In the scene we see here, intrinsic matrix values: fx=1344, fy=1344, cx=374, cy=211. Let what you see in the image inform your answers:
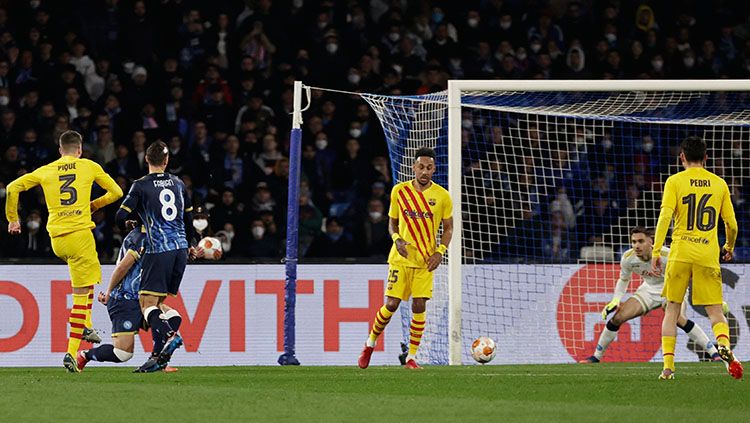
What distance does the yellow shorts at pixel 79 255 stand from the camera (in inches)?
438

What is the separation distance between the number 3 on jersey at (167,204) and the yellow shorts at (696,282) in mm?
3933

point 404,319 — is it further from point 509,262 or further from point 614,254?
point 614,254

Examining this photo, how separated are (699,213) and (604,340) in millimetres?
3831

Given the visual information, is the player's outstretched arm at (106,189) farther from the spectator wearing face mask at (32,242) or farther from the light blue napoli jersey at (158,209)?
the spectator wearing face mask at (32,242)

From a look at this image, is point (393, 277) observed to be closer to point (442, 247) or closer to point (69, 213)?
point (442, 247)

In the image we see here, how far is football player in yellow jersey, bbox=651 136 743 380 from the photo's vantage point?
1010cm

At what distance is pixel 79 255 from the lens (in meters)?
11.1

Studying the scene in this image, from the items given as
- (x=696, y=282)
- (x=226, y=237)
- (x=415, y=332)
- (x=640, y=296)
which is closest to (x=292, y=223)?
(x=415, y=332)

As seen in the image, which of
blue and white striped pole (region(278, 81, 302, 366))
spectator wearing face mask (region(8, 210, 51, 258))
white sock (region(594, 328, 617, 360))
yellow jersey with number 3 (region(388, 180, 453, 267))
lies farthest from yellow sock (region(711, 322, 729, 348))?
spectator wearing face mask (region(8, 210, 51, 258))

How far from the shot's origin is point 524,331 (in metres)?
14.6

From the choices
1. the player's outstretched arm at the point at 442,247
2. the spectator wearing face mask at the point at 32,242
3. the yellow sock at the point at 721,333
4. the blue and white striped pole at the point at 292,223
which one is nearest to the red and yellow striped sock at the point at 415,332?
the player's outstretched arm at the point at 442,247

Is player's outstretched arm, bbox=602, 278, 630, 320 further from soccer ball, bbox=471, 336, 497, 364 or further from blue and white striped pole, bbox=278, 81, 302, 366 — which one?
blue and white striped pole, bbox=278, 81, 302, 366

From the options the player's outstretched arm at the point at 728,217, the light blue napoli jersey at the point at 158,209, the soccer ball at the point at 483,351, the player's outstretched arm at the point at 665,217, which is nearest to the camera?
the player's outstretched arm at the point at 665,217

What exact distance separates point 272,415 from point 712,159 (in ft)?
31.6
